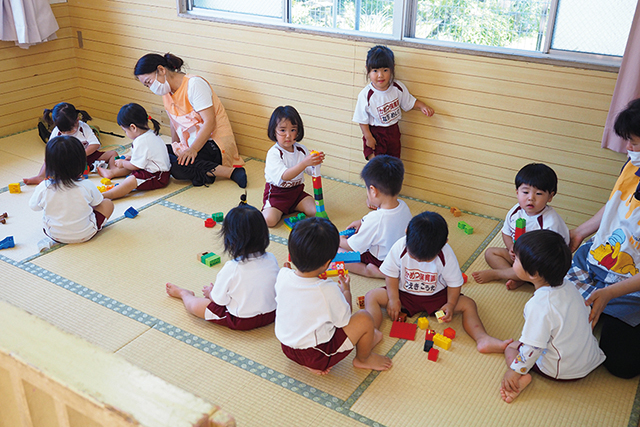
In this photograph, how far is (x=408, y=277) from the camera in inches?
83.8

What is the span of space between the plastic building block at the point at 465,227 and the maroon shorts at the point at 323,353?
1.27m

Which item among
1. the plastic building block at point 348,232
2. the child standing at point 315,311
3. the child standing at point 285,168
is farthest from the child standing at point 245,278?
the child standing at point 285,168

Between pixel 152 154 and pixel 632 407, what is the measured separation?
2.70 m

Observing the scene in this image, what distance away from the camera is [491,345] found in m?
2.04

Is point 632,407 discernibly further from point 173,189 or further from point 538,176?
point 173,189

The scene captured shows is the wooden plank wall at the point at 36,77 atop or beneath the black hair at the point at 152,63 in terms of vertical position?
beneath

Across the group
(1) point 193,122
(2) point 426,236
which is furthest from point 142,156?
(2) point 426,236

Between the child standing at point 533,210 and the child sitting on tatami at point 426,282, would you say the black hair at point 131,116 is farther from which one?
the child standing at point 533,210

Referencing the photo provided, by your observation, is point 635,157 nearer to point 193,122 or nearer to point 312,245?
point 312,245

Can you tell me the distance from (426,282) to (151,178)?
75.9 inches

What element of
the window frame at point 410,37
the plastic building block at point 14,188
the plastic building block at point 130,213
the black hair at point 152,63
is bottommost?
the plastic building block at point 130,213

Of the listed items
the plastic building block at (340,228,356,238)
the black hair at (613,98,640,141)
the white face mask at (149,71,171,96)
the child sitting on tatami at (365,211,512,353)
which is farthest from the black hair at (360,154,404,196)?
the white face mask at (149,71,171,96)

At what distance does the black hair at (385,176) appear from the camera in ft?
7.66

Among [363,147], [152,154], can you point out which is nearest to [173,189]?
[152,154]
